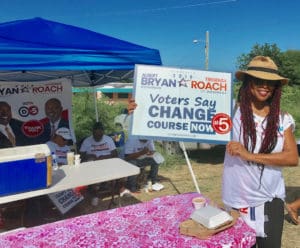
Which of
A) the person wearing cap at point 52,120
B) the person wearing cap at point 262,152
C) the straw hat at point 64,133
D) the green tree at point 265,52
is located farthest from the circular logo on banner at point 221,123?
the green tree at point 265,52

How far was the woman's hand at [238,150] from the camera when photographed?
77.5 inches

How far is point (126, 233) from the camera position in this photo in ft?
6.56

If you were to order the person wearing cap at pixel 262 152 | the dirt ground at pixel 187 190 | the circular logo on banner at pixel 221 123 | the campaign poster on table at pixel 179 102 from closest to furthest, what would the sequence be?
the person wearing cap at pixel 262 152
the circular logo on banner at pixel 221 123
the campaign poster on table at pixel 179 102
the dirt ground at pixel 187 190

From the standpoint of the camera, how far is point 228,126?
2764mm

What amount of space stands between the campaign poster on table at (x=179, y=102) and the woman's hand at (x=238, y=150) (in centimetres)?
84

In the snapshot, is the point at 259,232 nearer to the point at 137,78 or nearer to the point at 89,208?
the point at 137,78

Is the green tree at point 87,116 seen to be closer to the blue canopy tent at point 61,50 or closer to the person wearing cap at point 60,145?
the person wearing cap at point 60,145

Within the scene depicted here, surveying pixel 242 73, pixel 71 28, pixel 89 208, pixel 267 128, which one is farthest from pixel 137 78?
pixel 89 208

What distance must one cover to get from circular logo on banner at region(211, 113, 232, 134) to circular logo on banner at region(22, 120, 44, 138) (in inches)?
134

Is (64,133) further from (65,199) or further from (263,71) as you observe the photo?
(263,71)

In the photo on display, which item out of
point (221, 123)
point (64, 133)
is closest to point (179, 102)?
point (221, 123)

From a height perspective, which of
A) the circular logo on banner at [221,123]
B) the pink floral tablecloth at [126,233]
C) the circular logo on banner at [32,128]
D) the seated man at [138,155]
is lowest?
the seated man at [138,155]

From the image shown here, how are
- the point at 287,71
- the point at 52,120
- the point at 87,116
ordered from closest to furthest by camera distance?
the point at 52,120
the point at 87,116
the point at 287,71

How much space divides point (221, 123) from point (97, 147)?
2.94 metres
